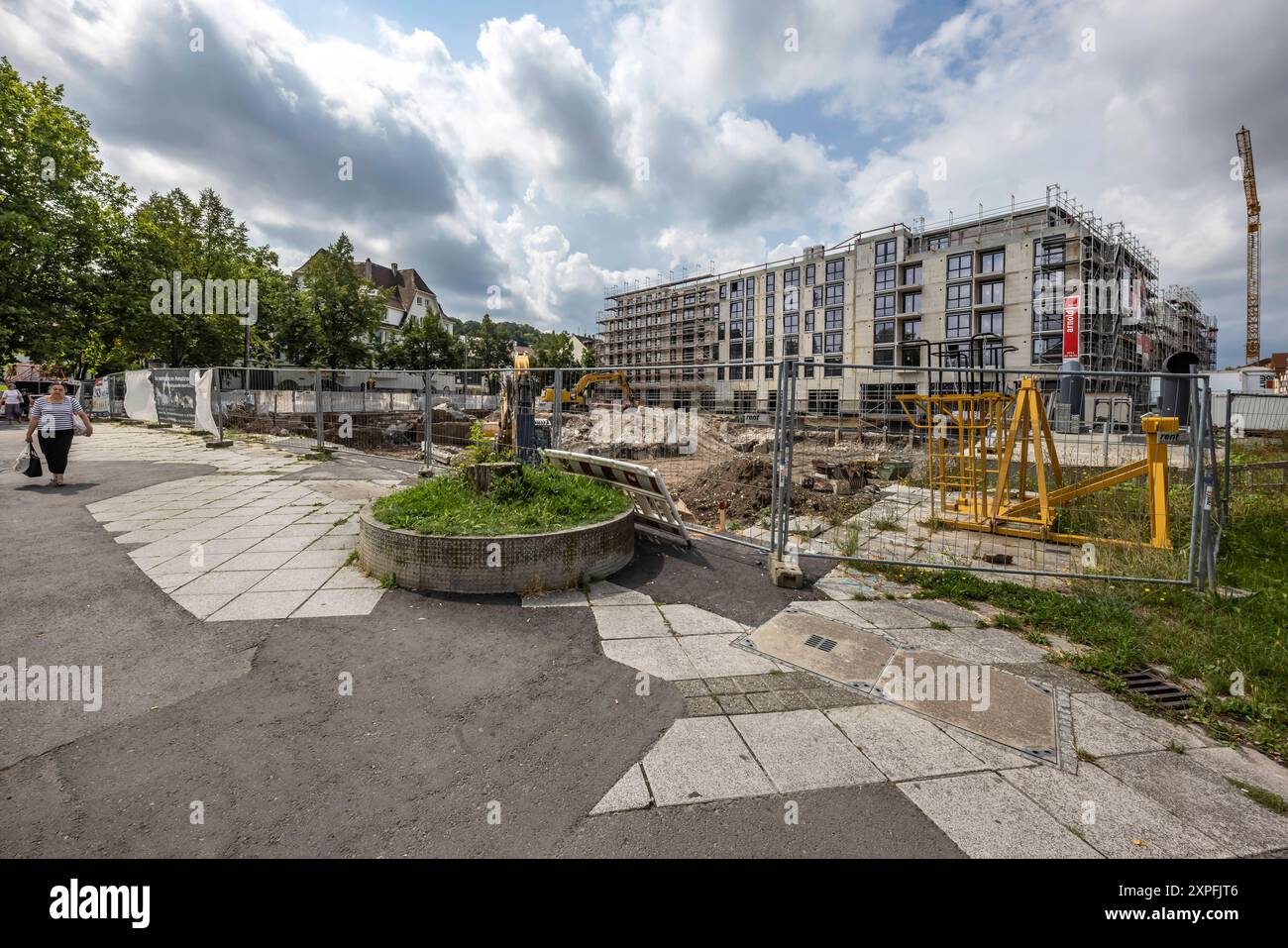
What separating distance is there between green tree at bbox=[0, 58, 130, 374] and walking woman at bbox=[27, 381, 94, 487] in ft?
57.8

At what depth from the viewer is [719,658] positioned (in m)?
3.83

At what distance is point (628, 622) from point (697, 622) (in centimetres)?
58

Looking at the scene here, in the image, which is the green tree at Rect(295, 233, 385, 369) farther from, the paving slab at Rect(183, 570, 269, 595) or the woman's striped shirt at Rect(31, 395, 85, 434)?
the paving slab at Rect(183, 570, 269, 595)

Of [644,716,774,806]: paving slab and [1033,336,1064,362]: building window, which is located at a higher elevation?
[1033,336,1064,362]: building window

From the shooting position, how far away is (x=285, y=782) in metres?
2.43

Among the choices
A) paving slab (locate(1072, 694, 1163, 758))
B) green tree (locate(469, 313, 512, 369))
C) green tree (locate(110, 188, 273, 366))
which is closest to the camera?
paving slab (locate(1072, 694, 1163, 758))

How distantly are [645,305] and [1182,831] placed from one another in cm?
8434

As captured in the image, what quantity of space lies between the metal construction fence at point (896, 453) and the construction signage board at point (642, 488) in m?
0.92

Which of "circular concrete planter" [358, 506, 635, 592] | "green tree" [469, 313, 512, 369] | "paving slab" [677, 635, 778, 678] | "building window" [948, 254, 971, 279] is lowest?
"paving slab" [677, 635, 778, 678]

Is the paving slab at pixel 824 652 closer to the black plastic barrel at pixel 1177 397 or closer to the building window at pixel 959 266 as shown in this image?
the black plastic barrel at pixel 1177 397

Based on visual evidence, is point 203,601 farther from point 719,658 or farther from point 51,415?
point 51,415

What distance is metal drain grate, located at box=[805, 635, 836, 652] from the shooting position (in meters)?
4.00

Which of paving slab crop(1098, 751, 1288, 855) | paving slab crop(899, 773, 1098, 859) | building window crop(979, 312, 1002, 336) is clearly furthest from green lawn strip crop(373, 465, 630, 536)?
building window crop(979, 312, 1002, 336)

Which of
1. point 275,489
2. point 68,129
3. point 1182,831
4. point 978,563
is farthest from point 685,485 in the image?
point 68,129
